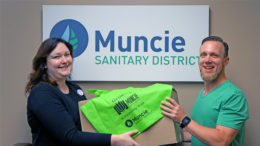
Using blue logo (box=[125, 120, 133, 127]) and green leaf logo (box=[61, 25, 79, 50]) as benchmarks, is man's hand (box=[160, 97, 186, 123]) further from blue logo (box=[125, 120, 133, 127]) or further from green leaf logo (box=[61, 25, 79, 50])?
green leaf logo (box=[61, 25, 79, 50])

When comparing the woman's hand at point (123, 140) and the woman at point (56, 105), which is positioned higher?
the woman at point (56, 105)

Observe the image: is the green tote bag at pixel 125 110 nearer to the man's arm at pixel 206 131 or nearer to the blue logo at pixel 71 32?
the man's arm at pixel 206 131

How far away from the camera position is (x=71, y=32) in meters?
1.72

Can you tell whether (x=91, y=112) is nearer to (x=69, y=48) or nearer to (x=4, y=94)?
(x=69, y=48)

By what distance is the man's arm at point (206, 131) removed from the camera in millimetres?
1151

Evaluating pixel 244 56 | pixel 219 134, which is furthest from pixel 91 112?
pixel 244 56

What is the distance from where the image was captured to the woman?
1114 millimetres

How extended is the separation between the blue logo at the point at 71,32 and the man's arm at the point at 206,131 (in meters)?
0.87

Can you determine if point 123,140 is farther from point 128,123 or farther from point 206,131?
point 206,131

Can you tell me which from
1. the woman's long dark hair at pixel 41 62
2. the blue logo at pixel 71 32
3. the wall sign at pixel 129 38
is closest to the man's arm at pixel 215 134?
the wall sign at pixel 129 38

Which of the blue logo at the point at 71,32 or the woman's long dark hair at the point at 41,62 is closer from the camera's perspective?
the woman's long dark hair at the point at 41,62

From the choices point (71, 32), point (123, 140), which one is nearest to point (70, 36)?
point (71, 32)

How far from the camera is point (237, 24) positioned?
1.74 m

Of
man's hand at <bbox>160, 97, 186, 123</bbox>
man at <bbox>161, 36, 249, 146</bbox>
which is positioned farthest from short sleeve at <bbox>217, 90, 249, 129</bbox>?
man's hand at <bbox>160, 97, 186, 123</bbox>
